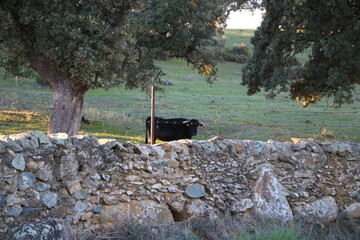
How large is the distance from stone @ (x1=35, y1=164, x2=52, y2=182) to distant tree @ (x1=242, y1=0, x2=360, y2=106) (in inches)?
420

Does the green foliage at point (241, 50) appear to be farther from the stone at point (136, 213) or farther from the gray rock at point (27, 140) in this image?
the gray rock at point (27, 140)

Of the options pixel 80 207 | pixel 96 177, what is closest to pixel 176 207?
pixel 96 177

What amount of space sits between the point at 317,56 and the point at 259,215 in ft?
38.1

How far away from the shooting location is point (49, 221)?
470 centimetres

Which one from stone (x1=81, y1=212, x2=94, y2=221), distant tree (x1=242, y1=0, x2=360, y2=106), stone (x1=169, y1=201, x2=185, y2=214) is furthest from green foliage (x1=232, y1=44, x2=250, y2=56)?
stone (x1=81, y1=212, x2=94, y2=221)

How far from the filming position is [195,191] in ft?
20.6

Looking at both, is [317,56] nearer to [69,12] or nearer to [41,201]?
[69,12]

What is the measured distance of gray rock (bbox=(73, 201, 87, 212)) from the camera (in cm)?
520

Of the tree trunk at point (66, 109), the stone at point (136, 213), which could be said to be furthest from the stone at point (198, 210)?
the tree trunk at point (66, 109)

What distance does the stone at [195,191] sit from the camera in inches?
245

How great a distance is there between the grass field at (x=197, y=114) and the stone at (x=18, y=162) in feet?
25.4

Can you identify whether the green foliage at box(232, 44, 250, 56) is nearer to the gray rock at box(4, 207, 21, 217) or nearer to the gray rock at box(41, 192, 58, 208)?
the gray rock at box(41, 192, 58, 208)

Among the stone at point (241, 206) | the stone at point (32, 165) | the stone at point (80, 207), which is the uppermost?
the stone at point (32, 165)

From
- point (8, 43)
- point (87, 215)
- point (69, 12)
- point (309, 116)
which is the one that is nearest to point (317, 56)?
point (309, 116)
